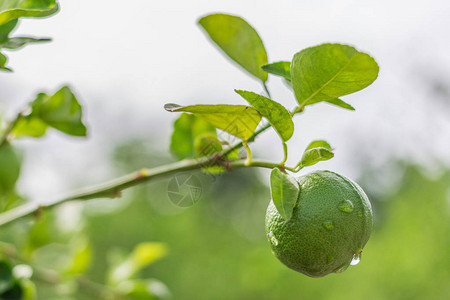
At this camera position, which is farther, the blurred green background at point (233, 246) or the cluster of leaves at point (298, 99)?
the blurred green background at point (233, 246)

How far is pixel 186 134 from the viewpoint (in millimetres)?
931

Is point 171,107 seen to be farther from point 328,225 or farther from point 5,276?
point 5,276

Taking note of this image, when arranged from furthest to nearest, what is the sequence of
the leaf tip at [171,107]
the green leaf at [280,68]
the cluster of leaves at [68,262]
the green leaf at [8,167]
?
the cluster of leaves at [68,262]
the green leaf at [8,167]
the green leaf at [280,68]
the leaf tip at [171,107]

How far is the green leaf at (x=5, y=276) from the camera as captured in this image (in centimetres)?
84

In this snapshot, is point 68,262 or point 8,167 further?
point 68,262

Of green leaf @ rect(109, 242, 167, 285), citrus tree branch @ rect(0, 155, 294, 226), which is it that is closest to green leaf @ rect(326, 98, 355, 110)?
citrus tree branch @ rect(0, 155, 294, 226)

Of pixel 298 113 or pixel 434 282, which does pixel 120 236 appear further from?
pixel 298 113

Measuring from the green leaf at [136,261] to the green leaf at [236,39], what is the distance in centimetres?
72

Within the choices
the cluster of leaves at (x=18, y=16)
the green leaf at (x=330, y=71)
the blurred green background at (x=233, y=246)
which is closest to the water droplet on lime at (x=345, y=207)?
the green leaf at (x=330, y=71)

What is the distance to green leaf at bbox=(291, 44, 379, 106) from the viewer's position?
21.2 inches

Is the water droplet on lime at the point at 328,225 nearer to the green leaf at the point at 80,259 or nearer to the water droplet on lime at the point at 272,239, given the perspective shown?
the water droplet on lime at the point at 272,239

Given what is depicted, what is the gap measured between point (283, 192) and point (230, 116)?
10 centimetres

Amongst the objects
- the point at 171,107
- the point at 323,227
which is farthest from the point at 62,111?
the point at 323,227

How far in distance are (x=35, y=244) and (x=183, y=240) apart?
9225mm
